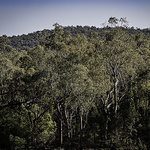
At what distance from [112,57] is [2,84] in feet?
49.3

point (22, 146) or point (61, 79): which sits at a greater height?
point (61, 79)

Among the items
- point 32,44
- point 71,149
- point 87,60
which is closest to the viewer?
point 71,149

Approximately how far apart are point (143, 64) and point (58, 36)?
19.3 m

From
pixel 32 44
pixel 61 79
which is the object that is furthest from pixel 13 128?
pixel 32 44

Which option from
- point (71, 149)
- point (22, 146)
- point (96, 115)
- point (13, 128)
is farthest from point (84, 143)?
point (13, 128)

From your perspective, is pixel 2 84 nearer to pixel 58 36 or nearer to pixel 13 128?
pixel 13 128

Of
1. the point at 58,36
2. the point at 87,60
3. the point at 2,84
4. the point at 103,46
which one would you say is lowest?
the point at 2,84

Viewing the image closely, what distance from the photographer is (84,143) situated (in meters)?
20.2

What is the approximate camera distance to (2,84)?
72.0 feet

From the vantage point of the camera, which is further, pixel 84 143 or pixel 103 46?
pixel 103 46

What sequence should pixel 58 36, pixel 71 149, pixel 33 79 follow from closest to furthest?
1. pixel 33 79
2. pixel 71 149
3. pixel 58 36

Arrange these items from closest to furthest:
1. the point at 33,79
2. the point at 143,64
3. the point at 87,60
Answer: the point at 33,79
the point at 87,60
the point at 143,64

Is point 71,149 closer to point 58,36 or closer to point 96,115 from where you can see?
point 96,115

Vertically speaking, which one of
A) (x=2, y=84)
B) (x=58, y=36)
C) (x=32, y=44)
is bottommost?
(x=2, y=84)
